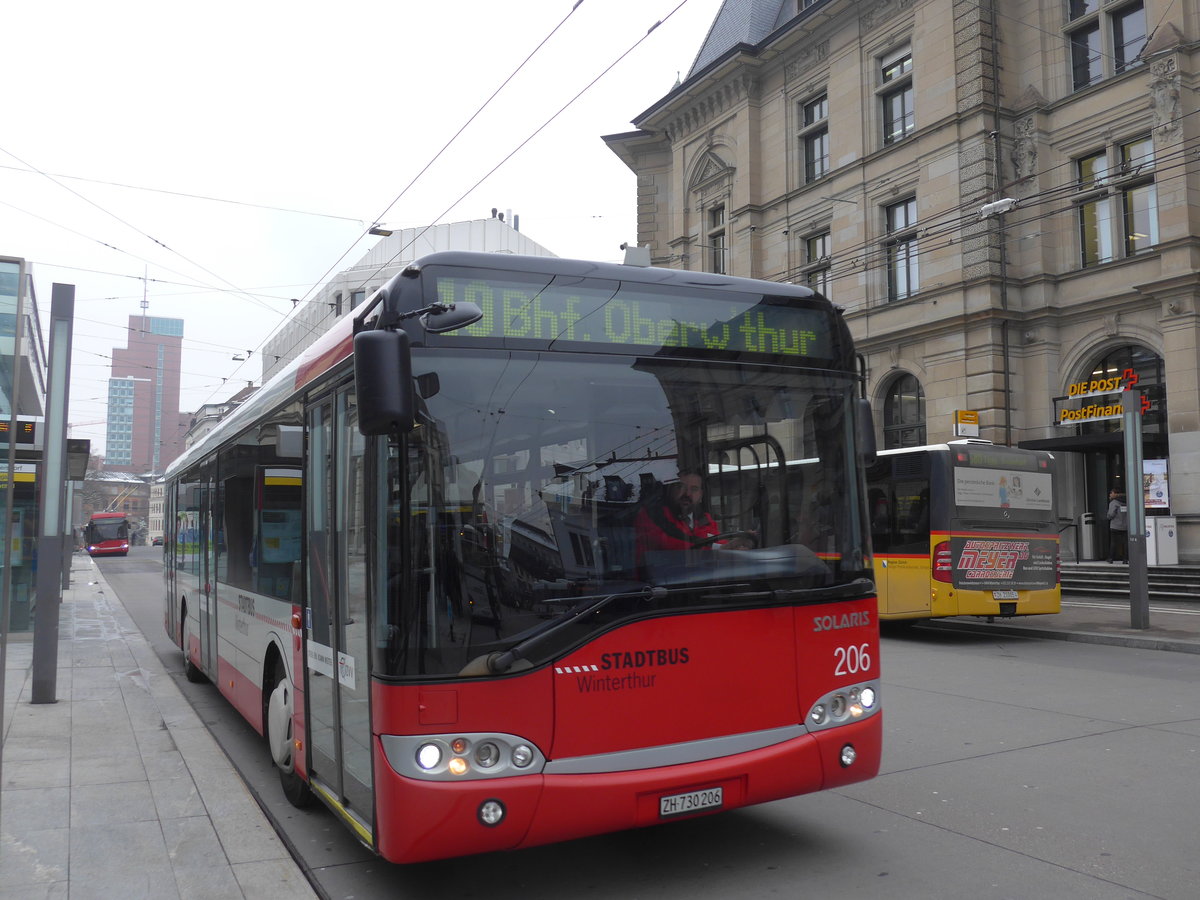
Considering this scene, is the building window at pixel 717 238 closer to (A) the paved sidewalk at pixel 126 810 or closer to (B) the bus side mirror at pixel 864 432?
(A) the paved sidewalk at pixel 126 810

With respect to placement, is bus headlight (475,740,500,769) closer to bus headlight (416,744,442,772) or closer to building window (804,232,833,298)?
bus headlight (416,744,442,772)

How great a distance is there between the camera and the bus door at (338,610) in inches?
178

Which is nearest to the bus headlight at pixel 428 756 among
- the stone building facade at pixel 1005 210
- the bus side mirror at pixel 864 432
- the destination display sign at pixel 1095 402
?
the bus side mirror at pixel 864 432

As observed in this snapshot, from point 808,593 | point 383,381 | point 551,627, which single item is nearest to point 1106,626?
point 808,593

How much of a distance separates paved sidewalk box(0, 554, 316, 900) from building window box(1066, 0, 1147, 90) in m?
24.6

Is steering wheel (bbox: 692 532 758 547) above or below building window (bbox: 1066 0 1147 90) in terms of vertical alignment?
below

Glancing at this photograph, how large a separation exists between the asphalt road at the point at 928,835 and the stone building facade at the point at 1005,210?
1498cm

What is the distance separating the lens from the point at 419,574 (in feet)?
13.5

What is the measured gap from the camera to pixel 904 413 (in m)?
29.1

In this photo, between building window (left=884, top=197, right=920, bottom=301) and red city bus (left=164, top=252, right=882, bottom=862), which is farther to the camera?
building window (left=884, top=197, right=920, bottom=301)

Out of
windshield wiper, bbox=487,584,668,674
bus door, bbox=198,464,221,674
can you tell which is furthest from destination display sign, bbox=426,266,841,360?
bus door, bbox=198,464,221,674

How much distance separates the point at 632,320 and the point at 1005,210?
58.8 feet

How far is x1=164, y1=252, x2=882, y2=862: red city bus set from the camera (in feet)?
13.4

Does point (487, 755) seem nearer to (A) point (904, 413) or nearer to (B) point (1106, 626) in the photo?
(B) point (1106, 626)
